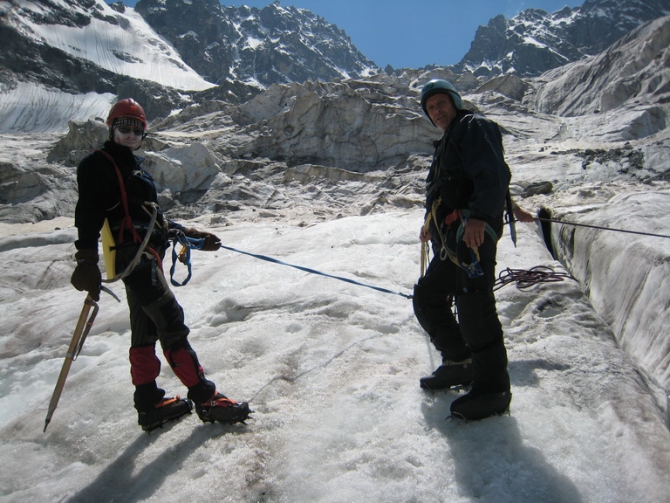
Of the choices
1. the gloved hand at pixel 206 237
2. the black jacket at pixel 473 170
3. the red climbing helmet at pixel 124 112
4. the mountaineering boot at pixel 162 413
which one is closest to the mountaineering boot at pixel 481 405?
the black jacket at pixel 473 170

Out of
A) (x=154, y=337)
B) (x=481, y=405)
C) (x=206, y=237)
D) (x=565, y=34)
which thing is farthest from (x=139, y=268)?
(x=565, y=34)

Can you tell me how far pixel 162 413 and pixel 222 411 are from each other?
0.41 meters

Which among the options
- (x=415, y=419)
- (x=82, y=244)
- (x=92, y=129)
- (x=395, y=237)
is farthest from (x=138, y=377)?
(x=92, y=129)

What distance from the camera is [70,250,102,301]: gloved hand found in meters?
2.42

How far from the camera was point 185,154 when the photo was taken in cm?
2123

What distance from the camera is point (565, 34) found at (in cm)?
12112

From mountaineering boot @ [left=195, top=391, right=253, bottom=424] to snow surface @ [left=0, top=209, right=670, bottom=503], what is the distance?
0.21 feet

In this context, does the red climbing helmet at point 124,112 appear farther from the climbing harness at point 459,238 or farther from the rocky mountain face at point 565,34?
the rocky mountain face at point 565,34

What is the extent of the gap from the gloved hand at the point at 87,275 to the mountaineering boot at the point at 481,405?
2062mm

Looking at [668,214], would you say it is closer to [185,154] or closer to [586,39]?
[185,154]

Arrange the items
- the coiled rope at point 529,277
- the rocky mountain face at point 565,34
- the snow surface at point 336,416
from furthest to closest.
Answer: the rocky mountain face at point 565,34, the coiled rope at point 529,277, the snow surface at point 336,416

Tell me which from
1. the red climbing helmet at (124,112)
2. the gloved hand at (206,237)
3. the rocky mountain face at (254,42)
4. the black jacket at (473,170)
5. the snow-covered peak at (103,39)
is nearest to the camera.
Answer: the black jacket at (473,170)

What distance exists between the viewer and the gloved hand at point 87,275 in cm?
242

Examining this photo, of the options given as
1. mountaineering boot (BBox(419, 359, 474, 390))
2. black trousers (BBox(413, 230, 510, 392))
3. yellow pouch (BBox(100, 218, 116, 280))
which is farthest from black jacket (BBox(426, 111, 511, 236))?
yellow pouch (BBox(100, 218, 116, 280))
